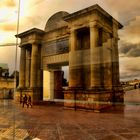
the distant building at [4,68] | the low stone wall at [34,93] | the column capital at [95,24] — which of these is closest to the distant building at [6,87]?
the distant building at [4,68]

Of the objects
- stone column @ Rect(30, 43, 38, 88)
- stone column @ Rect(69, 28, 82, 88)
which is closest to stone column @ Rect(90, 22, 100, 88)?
stone column @ Rect(69, 28, 82, 88)

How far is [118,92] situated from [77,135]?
705 centimetres

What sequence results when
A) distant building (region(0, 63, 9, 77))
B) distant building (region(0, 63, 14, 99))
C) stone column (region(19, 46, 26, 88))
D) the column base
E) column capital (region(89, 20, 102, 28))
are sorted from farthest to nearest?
distant building (region(0, 63, 14, 99))
stone column (region(19, 46, 26, 88))
column capital (region(89, 20, 102, 28))
the column base
distant building (region(0, 63, 9, 77))

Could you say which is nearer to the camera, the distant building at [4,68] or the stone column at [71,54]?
the distant building at [4,68]

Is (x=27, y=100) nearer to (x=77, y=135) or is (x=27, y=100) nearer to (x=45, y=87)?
(x=45, y=87)

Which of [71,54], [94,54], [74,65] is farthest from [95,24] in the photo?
[74,65]

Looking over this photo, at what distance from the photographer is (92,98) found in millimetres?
9844

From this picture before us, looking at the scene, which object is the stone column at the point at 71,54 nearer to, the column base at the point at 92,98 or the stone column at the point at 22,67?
the column base at the point at 92,98

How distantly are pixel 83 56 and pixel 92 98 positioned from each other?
2901mm

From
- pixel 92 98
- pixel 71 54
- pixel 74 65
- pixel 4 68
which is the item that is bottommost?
pixel 92 98

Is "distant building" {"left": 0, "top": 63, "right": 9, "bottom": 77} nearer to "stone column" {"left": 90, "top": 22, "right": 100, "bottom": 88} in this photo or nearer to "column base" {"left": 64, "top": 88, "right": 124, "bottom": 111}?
"column base" {"left": 64, "top": 88, "right": 124, "bottom": 111}

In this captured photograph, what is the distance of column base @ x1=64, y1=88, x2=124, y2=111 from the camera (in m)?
9.76

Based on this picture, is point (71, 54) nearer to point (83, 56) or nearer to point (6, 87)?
point (83, 56)

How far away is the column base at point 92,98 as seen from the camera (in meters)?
9.76
